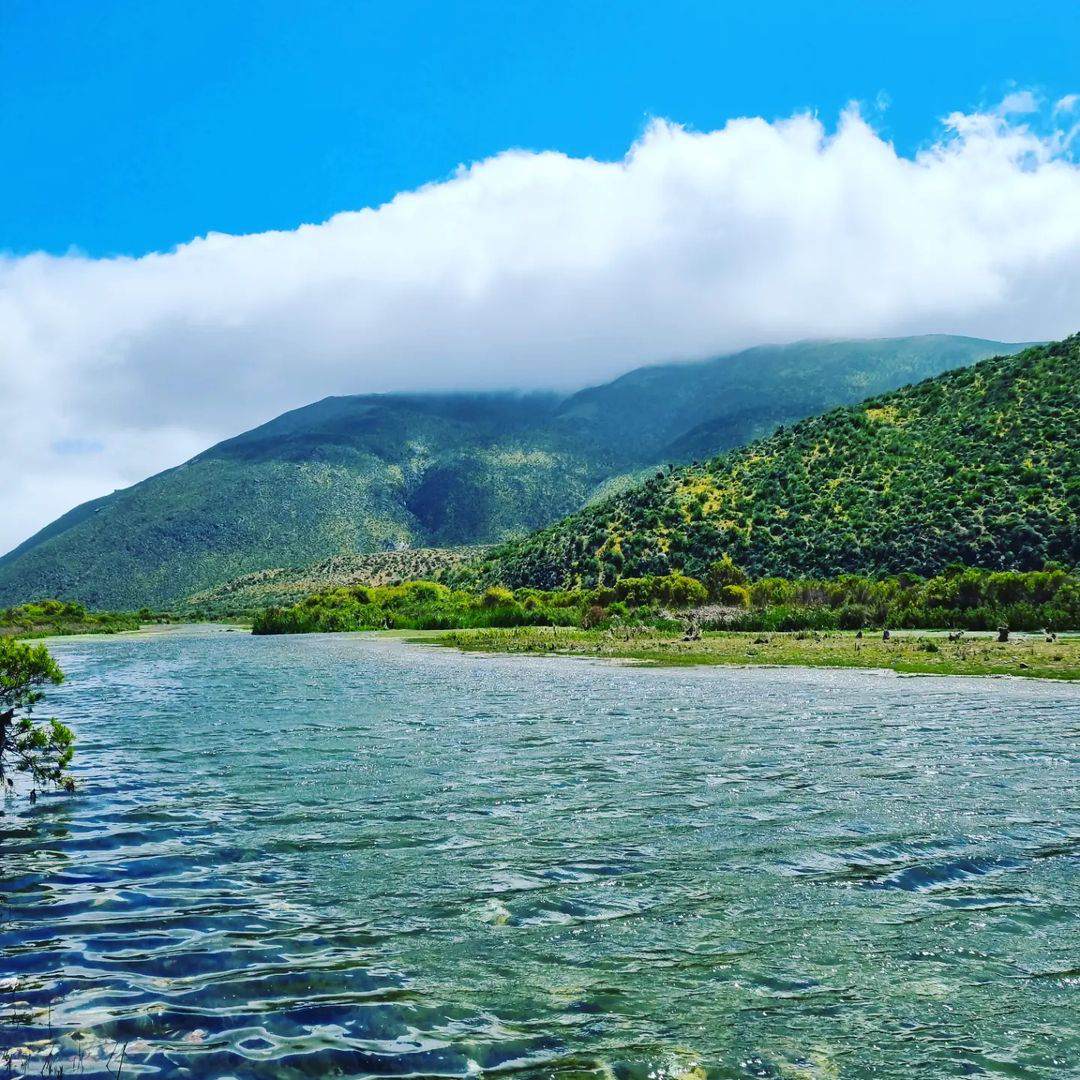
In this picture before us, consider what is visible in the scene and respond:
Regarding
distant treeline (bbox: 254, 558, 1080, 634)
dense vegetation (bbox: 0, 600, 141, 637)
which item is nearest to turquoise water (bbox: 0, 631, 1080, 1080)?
distant treeline (bbox: 254, 558, 1080, 634)

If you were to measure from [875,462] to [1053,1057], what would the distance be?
353 ft

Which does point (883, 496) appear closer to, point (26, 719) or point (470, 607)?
point (470, 607)

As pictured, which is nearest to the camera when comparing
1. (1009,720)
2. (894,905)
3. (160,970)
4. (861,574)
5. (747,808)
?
(160,970)

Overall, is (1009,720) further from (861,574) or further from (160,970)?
(861,574)

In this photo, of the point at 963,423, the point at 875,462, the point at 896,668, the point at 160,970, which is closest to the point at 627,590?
the point at 875,462

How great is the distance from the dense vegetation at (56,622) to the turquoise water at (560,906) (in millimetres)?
115550

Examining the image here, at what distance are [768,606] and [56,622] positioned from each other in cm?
10756

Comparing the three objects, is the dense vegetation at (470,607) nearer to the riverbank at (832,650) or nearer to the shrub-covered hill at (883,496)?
the shrub-covered hill at (883,496)

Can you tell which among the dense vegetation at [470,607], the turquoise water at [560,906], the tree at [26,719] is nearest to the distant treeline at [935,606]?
the dense vegetation at [470,607]

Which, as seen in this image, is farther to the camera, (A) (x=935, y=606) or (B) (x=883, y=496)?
(B) (x=883, y=496)

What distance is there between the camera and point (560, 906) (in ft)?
40.1

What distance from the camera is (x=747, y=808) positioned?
1741cm

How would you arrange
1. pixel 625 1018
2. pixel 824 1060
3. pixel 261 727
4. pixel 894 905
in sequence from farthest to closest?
1. pixel 261 727
2. pixel 894 905
3. pixel 625 1018
4. pixel 824 1060

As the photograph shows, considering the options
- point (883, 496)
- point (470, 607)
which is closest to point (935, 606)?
point (883, 496)
